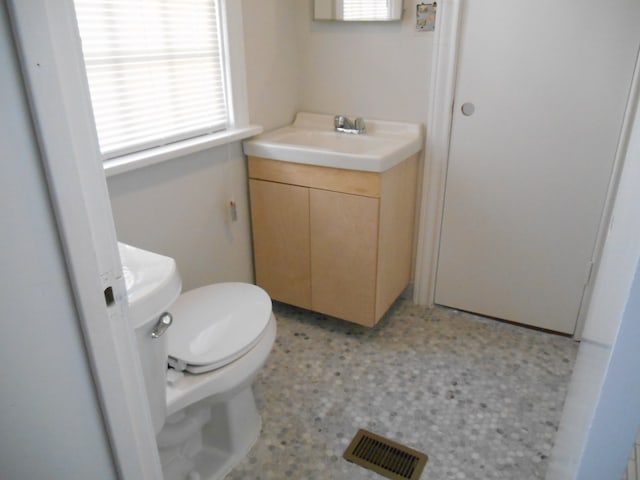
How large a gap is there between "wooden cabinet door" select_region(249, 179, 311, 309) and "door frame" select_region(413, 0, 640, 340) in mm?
619

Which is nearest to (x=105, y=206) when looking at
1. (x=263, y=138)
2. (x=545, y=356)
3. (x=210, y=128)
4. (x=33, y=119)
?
(x=33, y=119)

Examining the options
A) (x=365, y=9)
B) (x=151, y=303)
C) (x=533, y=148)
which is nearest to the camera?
(x=151, y=303)

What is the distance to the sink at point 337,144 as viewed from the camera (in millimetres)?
2018

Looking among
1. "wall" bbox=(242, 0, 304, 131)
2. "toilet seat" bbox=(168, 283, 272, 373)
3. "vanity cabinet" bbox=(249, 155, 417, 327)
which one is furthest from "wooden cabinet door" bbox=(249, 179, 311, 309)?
"toilet seat" bbox=(168, 283, 272, 373)

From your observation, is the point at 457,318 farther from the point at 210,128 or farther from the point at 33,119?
the point at 33,119

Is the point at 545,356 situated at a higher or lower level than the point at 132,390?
lower

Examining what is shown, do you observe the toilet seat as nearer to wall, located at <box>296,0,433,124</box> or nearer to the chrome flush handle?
the chrome flush handle

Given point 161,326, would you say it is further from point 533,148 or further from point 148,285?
point 533,148

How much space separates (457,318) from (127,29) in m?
1.94

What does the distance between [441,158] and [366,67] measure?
58 centimetres

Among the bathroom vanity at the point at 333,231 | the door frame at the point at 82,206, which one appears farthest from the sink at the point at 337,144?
the door frame at the point at 82,206

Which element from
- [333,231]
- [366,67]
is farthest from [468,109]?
[333,231]

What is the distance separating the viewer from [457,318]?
2502 mm

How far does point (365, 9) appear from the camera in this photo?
2268mm
